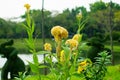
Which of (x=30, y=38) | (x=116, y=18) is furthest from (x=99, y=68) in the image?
(x=116, y=18)

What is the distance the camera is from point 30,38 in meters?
1.74

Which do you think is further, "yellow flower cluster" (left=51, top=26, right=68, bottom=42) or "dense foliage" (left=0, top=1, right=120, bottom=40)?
"dense foliage" (left=0, top=1, right=120, bottom=40)

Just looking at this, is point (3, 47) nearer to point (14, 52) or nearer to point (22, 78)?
point (14, 52)

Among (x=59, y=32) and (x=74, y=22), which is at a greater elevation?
(x=59, y=32)

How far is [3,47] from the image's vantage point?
1561cm

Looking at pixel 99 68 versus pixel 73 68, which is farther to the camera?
pixel 99 68

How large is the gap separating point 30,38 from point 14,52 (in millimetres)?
13963

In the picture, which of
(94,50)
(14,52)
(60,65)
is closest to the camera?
(60,65)

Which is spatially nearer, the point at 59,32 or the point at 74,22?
the point at 59,32

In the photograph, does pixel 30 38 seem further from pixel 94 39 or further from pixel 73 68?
pixel 94 39

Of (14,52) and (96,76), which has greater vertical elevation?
(96,76)

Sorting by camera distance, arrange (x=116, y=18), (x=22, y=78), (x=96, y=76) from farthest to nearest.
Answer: (x=116, y=18)
(x=96, y=76)
(x=22, y=78)

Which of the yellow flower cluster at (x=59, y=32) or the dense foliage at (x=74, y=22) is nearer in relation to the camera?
the yellow flower cluster at (x=59, y=32)

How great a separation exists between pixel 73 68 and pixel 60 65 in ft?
0.22
